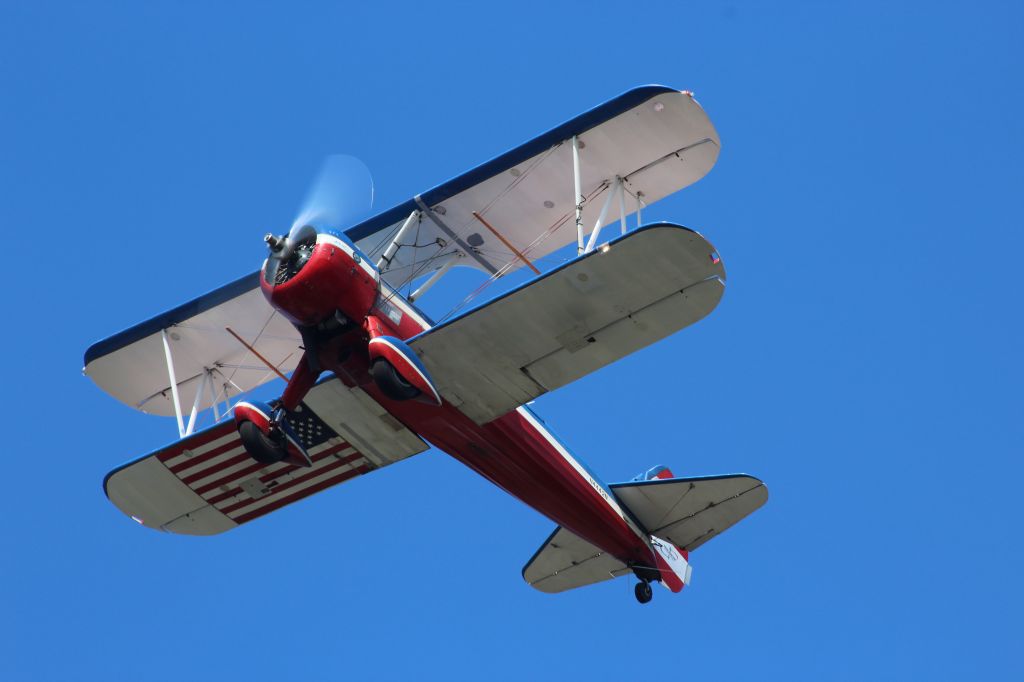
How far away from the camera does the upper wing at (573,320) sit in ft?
54.4

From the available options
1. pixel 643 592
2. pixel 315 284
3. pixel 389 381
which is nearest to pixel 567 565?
pixel 643 592

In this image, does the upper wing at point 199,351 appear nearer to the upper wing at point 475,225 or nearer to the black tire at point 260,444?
the upper wing at point 475,225

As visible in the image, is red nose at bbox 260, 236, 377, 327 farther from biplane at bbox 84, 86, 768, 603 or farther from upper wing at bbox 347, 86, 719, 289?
upper wing at bbox 347, 86, 719, 289

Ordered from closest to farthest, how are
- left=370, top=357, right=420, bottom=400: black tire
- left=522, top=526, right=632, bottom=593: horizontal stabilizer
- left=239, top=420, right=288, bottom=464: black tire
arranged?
1. left=370, top=357, right=420, bottom=400: black tire
2. left=239, top=420, right=288, bottom=464: black tire
3. left=522, top=526, right=632, bottom=593: horizontal stabilizer

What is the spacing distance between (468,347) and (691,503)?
5.02m

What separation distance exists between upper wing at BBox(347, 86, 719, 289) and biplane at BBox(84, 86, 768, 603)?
23 mm

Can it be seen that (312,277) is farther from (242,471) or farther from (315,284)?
(242,471)

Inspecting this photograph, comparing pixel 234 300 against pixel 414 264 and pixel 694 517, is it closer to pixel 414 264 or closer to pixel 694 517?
pixel 414 264

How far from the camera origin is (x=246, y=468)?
20250 mm

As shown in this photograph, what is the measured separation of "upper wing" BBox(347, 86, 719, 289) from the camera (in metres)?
17.9

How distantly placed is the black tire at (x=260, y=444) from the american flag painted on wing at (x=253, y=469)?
0.75 meters

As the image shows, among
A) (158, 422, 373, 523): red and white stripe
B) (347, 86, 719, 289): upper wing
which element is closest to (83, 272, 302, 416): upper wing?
(158, 422, 373, 523): red and white stripe

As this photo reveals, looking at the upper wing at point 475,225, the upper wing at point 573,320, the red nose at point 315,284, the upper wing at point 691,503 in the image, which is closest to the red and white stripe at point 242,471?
the upper wing at point 475,225

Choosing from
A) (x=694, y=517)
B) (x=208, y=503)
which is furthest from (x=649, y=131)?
(x=208, y=503)
